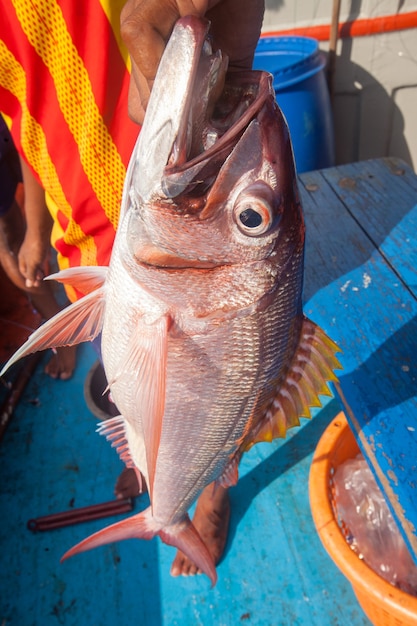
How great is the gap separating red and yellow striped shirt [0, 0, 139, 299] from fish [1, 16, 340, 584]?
445 millimetres

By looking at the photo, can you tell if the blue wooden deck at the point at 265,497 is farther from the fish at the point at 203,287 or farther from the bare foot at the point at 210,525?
the fish at the point at 203,287

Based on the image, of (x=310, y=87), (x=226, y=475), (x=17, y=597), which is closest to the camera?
(x=226, y=475)

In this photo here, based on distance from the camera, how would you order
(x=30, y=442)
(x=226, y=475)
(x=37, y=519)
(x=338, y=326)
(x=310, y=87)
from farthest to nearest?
Result: (x=310, y=87) < (x=30, y=442) < (x=37, y=519) < (x=338, y=326) < (x=226, y=475)

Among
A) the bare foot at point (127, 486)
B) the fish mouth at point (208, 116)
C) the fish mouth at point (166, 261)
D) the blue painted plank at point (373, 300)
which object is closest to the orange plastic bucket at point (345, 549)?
the blue painted plank at point (373, 300)

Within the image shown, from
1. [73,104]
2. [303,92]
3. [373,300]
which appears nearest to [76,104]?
[73,104]

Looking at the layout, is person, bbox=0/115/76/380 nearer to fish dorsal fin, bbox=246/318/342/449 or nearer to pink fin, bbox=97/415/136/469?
pink fin, bbox=97/415/136/469

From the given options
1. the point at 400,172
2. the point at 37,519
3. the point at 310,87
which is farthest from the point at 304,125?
the point at 37,519

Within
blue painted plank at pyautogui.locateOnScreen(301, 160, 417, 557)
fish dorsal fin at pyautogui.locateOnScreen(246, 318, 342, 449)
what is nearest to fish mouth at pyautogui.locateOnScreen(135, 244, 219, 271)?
fish dorsal fin at pyautogui.locateOnScreen(246, 318, 342, 449)

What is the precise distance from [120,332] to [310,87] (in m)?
3.13

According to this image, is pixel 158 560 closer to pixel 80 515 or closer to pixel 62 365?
pixel 80 515

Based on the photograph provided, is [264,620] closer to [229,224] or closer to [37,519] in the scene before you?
[37,519]

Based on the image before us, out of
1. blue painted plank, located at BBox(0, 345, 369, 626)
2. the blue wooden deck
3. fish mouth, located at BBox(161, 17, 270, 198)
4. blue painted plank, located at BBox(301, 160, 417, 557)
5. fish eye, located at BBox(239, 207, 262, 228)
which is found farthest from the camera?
blue painted plank, located at BBox(0, 345, 369, 626)

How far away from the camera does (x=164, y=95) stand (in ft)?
2.67

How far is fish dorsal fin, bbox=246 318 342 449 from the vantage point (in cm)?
121
